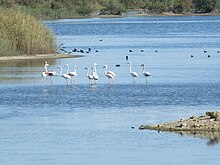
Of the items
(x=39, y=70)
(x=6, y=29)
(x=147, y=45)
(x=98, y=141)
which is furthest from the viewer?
(x=147, y=45)

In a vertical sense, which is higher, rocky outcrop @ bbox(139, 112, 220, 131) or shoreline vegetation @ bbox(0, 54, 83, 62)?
rocky outcrop @ bbox(139, 112, 220, 131)

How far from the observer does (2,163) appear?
17.5 m

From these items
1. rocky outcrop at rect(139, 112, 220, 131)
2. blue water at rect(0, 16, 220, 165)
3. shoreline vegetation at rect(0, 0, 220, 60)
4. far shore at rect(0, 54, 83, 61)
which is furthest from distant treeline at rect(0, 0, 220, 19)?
rocky outcrop at rect(139, 112, 220, 131)

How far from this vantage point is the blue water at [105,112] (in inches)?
Answer: 724

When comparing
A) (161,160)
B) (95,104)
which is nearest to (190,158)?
(161,160)

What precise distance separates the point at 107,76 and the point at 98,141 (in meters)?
14.2

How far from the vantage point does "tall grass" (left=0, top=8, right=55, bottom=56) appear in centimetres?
4666

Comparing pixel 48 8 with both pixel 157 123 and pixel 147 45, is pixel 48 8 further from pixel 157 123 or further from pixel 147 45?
pixel 157 123

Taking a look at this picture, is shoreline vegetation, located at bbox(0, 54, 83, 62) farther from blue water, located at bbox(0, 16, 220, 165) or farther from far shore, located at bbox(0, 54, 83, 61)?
blue water, located at bbox(0, 16, 220, 165)

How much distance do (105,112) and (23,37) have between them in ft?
74.1

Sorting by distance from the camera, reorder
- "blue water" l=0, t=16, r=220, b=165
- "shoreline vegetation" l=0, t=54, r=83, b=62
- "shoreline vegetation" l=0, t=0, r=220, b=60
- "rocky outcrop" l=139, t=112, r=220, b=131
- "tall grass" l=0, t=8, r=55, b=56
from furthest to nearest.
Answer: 1. "shoreline vegetation" l=0, t=0, r=220, b=60
2. "tall grass" l=0, t=8, r=55, b=56
3. "shoreline vegetation" l=0, t=54, r=83, b=62
4. "rocky outcrop" l=139, t=112, r=220, b=131
5. "blue water" l=0, t=16, r=220, b=165

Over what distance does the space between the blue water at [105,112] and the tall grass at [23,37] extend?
7.95 ft

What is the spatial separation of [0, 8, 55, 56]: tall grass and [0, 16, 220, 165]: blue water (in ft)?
7.95

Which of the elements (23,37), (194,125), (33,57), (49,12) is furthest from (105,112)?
(49,12)
